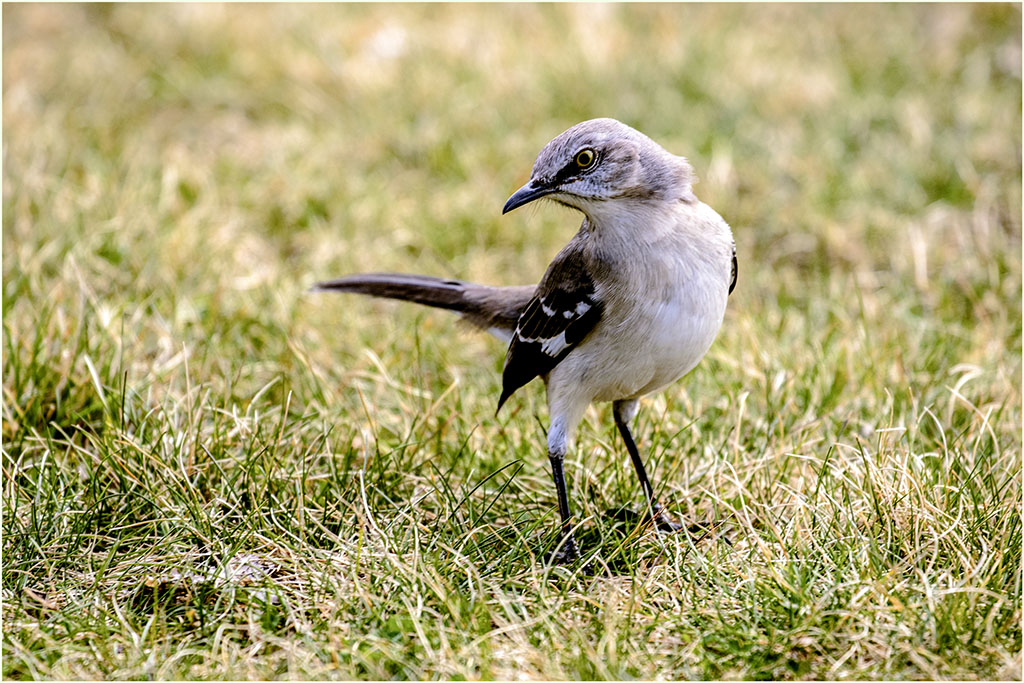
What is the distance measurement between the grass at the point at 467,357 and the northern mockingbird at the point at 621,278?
1.46 ft

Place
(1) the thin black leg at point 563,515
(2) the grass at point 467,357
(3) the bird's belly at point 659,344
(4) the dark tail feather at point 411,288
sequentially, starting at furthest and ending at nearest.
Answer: (4) the dark tail feather at point 411,288, (1) the thin black leg at point 563,515, (3) the bird's belly at point 659,344, (2) the grass at point 467,357

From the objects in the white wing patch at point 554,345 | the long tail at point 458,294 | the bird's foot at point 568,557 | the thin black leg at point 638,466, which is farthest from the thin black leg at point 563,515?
the long tail at point 458,294

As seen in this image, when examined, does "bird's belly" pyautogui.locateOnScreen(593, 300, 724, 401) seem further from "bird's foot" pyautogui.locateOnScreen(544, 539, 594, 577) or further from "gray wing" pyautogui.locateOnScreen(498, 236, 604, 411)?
"bird's foot" pyautogui.locateOnScreen(544, 539, 594, 577)

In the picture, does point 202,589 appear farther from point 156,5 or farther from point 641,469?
point 156,5

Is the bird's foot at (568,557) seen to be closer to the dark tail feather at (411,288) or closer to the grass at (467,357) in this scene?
the grass at (467,357)

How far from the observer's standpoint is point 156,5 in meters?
9.72

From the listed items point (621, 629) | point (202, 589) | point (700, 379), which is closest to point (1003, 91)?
point (700, 379)

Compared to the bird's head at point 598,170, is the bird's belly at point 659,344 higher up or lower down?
lower down

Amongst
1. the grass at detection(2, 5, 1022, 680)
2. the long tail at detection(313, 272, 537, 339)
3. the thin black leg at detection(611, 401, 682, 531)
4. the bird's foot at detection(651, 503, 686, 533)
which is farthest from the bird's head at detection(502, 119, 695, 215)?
the bird's foot at detection(651, 503, 686, 533)

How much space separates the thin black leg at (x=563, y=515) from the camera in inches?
164

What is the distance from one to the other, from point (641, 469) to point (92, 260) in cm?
353

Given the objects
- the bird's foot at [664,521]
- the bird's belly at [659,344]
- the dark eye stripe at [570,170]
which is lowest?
the bird's foot at [664,521]

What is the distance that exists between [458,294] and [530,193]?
1180 mm

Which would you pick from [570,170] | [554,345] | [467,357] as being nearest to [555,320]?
[554,345]
